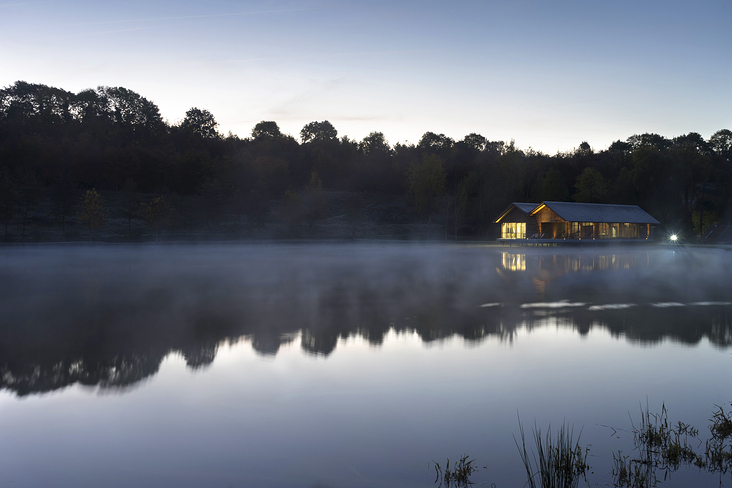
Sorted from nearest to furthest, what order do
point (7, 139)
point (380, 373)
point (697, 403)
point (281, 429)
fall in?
point (281, 429) → point (697, 403) → point (380, 373) → point (7, 139)

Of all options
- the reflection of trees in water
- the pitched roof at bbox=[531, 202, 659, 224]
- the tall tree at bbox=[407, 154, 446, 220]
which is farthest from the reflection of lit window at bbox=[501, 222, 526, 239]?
the reflection of trees in water

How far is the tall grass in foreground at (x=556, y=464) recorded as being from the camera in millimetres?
4422

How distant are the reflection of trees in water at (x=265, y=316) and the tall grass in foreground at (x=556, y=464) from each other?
180 inches

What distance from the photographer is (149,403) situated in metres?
6.60

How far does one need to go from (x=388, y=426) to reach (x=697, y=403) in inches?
151

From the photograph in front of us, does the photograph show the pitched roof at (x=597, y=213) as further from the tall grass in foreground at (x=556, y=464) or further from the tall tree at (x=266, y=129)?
the tall tree at (x=266, y=129)

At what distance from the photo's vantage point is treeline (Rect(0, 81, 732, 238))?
71250 mm

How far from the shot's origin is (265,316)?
12398mm

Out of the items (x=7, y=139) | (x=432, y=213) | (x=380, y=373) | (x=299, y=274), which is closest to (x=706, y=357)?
(x=380, y=373)

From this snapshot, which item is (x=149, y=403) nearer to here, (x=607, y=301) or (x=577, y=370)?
(x=577, y=370)

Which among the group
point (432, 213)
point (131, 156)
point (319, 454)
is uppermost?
point (131, 156)

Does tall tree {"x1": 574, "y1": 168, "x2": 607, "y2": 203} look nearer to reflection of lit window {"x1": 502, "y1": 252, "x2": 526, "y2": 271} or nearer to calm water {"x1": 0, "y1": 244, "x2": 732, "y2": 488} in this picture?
reflection of lit window {"x1": 502, "y1": 252, "x2": 526, "y2": 271}

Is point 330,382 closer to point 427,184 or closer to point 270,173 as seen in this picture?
point 427,184

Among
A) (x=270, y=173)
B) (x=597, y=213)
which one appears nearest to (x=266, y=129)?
(x=270, y=173)
